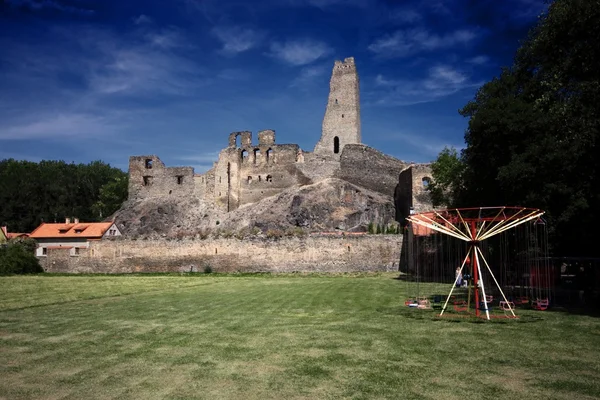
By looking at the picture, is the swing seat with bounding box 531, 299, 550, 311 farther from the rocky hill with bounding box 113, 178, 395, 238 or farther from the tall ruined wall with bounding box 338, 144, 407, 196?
the tall ruined wall with bounding box 338, 144, 407, 196

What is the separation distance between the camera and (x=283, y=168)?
184 feet

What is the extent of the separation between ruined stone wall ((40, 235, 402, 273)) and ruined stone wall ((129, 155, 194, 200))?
14369 mm

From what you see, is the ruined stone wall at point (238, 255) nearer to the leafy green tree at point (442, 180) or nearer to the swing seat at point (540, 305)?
the leafy green tree at point (442, 180)

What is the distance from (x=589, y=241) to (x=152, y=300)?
60.2 ft

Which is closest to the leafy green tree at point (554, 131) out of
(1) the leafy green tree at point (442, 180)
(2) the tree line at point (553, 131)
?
(2) the tree line at point (553, 131)

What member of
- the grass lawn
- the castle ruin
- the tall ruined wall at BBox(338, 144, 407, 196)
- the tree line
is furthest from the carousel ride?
the castle ruin

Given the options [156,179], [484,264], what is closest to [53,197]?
[156,179]

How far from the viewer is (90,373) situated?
8.48 meters

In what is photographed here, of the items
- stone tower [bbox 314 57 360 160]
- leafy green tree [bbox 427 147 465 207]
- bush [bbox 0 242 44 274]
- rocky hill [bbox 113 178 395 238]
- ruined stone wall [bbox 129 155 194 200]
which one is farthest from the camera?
stone tower [bbox 314 57 360 160]

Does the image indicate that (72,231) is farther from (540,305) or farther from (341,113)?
(540,305)

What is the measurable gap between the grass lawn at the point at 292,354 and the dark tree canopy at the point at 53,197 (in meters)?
65.0

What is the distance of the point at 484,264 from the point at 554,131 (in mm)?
8844

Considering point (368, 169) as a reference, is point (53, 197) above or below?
below

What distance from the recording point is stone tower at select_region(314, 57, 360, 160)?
60.2 m
